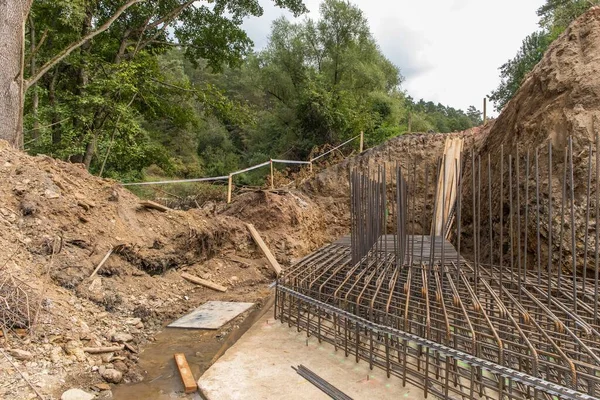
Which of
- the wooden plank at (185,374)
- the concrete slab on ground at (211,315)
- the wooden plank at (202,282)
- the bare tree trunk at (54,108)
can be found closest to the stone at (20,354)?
the wooden plank at (185,374)

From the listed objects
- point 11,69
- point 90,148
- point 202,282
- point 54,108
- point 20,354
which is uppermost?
point 11,69

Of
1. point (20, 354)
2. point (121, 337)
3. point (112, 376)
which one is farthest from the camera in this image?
point (121, 337)

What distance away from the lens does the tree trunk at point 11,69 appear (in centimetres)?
641

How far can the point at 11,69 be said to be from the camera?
655 cm

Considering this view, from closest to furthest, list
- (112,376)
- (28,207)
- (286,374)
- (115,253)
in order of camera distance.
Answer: (112,376)
(286,374)
(28,207)
(115,253)

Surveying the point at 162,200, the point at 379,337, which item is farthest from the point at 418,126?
the point at 379,337

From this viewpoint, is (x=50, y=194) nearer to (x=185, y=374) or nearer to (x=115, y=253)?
(x=115, y=253)

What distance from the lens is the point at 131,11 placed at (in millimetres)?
11297

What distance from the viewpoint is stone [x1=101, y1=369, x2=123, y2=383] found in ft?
11.1

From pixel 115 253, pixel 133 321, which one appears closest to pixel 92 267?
pixel 115 253

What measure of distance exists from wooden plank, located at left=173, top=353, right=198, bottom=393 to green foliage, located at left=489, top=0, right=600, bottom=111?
21.9m

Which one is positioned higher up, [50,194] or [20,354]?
[50,194]

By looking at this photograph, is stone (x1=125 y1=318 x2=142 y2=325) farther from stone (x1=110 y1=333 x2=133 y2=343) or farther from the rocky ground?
stone (x1=110 y1=333 x2=133 y2=343)

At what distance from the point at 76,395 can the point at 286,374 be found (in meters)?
1.66
